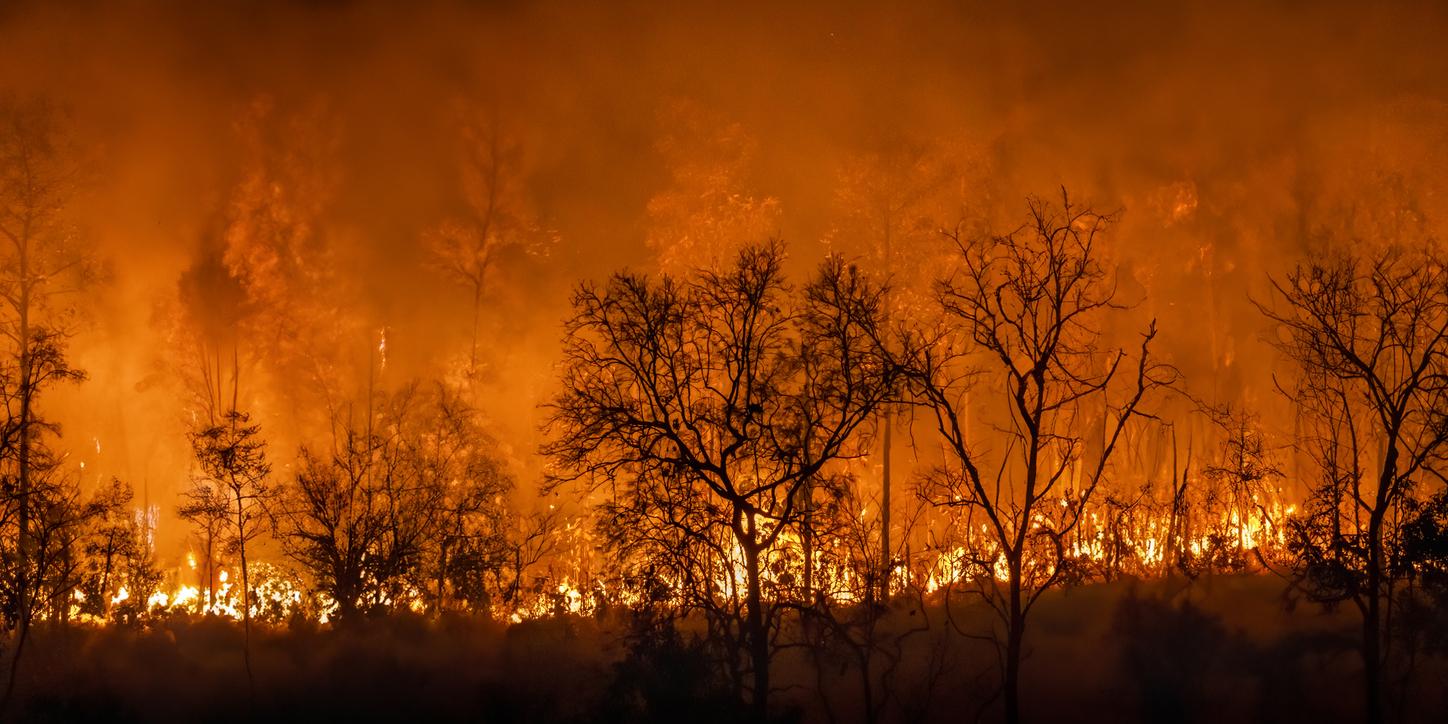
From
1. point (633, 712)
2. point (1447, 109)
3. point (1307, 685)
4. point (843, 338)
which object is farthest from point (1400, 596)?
point (1447, 109)

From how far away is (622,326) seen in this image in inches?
829

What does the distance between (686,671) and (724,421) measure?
4409 millimetres

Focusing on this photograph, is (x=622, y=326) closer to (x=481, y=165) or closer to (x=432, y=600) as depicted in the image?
(x=432, y=600)

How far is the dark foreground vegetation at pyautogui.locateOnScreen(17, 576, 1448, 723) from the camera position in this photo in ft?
72.4

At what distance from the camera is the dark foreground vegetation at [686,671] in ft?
72.4

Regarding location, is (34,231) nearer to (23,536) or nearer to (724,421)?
(23,536)

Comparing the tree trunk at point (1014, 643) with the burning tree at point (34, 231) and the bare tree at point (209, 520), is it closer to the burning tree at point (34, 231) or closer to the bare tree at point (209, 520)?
the bare tree at point (209, 520)

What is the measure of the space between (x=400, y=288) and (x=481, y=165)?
24.7 ft

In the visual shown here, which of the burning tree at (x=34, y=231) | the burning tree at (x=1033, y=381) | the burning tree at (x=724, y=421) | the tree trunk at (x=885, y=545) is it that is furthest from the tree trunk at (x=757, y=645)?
the burning tree at (x=34, y=231)

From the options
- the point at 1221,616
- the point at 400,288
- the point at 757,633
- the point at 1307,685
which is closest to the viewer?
the point at 757,633

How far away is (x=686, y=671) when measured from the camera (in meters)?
20.5

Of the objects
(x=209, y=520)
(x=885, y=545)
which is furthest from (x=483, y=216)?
(x=885, y=545)

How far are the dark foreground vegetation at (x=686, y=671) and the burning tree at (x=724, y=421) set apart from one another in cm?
155

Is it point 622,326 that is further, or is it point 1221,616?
point 1221,616
